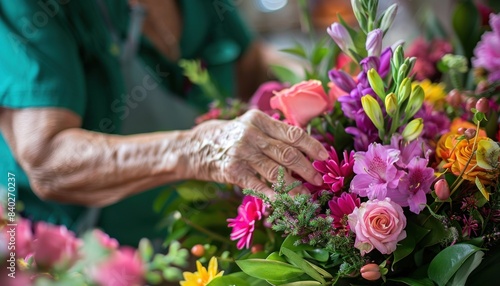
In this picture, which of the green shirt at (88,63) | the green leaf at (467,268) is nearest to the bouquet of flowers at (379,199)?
the green leaf at (467,268)

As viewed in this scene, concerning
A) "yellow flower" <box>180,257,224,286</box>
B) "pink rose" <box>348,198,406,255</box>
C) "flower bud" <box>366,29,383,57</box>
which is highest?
"flower bud" <box>366,29,383,57</box>

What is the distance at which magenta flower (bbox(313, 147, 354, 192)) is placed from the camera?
0.46 m

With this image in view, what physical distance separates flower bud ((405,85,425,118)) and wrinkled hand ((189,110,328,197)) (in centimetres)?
8

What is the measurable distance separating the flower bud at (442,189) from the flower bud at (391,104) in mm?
69

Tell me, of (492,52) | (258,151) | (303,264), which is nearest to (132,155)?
(258,151)

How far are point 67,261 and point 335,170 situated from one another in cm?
25

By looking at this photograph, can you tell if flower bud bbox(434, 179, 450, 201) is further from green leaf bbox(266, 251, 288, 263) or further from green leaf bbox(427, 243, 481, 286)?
green leaf bbox(266, 251, 288, 263)

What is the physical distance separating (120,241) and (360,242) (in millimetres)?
580

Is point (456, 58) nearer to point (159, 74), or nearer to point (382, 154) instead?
point (382, 154)

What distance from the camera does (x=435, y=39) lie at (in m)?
0.83

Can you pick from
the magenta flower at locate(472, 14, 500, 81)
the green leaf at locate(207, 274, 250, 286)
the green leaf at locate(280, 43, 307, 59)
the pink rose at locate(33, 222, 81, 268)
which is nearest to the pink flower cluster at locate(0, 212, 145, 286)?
the pink rose at locate(33, 222, 81, 268)

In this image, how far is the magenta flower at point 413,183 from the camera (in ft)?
1.45

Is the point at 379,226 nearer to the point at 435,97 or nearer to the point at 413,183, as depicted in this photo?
the point at 413,183

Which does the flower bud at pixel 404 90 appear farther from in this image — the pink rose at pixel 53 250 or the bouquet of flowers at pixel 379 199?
the pink rose at pixel 53 250
